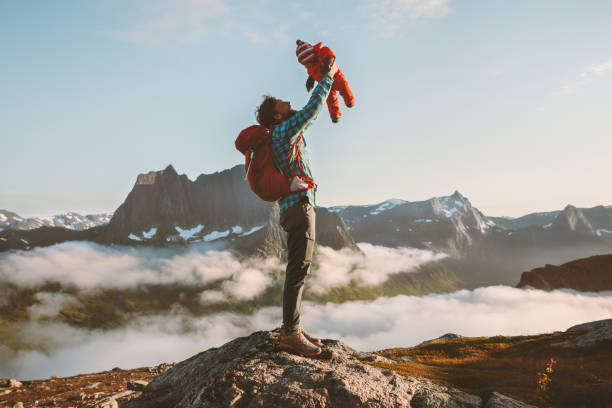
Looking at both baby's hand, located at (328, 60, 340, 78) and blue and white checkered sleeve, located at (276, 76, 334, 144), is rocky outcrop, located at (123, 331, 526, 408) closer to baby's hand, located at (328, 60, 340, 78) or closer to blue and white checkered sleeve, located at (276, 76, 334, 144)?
blue and white checkered sleeve, located at (276, 76, 334, 144)

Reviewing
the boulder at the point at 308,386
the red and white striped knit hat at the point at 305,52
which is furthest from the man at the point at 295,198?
the boulder at the point at 308,386

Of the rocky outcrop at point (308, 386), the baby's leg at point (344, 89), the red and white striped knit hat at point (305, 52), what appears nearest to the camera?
the rocky outcrop at point (308, 386)

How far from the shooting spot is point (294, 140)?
684 centimetres

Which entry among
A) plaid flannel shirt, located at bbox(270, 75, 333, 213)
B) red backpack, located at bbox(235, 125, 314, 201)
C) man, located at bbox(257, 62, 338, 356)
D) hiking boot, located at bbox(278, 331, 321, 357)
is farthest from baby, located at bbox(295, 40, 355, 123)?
hiking boot, located at bbox(278, 331, 321, 357)

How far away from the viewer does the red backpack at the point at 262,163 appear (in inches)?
272

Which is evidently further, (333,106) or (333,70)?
(333,106)

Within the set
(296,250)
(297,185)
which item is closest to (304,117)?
(297,185)

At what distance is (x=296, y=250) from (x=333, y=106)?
343 cm

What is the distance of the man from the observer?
22.1 ft

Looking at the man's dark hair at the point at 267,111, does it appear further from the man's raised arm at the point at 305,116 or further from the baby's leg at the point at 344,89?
the baby's leg at the point at 344,89

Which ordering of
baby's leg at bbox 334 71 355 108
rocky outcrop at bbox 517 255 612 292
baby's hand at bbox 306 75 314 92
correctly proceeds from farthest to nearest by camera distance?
rocky outcrop at bbox 517 255 612 292 < baby's hand at bbox 306 75 314 92 < baby's leg at bbox 334 71 355 108

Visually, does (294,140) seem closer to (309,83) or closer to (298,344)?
(309,83)

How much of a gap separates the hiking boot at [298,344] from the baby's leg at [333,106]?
5055 millimetres

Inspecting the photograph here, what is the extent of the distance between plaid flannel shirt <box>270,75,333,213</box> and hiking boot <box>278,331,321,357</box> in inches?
113
